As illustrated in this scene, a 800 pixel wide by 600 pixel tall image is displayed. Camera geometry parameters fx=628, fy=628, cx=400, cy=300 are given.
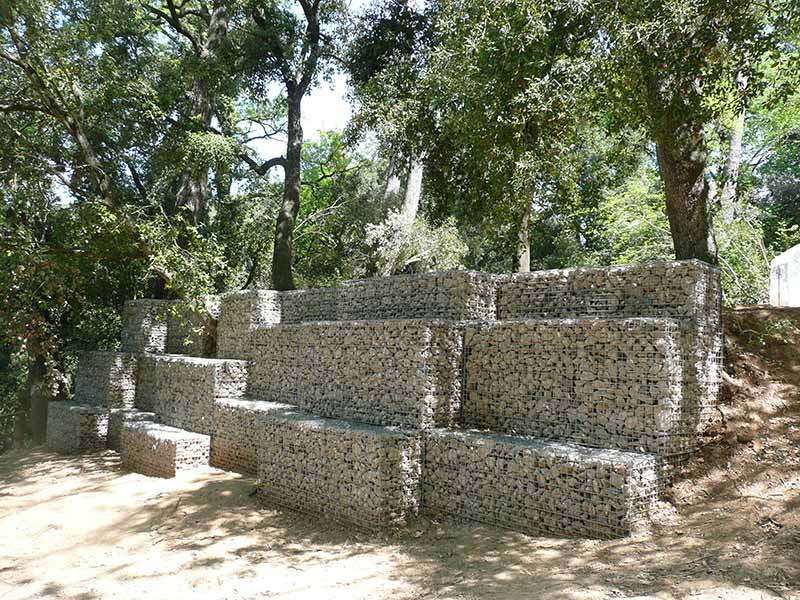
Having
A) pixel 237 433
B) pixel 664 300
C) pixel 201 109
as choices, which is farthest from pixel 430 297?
pixel 201 109

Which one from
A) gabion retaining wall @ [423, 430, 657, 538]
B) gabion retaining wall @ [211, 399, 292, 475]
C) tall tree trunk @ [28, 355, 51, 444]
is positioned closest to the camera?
gabion retaining wall @ [423, 430, 657, 538]

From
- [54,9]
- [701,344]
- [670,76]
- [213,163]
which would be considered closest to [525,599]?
[701,344]

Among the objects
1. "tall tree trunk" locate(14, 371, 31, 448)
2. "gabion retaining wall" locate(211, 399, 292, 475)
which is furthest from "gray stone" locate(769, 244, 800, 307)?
"tall tree trunk" locate(14, 371, 31, 448)

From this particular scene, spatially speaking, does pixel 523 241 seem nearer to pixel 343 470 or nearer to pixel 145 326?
pixel 343 470

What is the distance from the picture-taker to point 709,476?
556cm

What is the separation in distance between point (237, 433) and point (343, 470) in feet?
9.36

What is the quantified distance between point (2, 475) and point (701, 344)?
10.2 metres

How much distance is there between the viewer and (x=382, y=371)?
7.02 meters

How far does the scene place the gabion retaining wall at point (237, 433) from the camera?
8.52 m

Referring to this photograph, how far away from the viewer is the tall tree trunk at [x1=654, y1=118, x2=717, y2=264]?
7691 mm

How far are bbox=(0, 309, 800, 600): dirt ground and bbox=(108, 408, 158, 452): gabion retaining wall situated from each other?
3.07 m

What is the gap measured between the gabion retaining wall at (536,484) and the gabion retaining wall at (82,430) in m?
7.56

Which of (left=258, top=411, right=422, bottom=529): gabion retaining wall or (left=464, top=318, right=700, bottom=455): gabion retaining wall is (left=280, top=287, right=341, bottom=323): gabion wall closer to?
(left=258, top=411, right=422, bottom=529): gabion retaining wall

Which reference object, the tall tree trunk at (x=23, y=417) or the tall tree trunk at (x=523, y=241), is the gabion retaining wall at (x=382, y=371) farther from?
the tall tree trunk at (x=23, y=417)
